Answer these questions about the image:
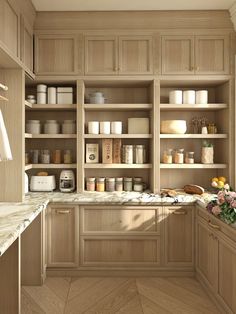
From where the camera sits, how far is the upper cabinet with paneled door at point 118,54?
3807 mm

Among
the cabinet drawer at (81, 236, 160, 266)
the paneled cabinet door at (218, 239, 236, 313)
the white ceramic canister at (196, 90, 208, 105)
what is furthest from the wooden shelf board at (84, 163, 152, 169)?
the paneled cabinet door at (218, 239, 236, 313)

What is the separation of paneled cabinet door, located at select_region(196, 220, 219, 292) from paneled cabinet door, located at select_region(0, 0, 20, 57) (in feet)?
7.50

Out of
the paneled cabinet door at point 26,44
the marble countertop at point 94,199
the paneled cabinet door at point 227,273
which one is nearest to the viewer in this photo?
the paneled cabinet door at point 227,273

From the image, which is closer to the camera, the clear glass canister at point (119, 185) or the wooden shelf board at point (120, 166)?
the wooden shelf board at point (120, 166)

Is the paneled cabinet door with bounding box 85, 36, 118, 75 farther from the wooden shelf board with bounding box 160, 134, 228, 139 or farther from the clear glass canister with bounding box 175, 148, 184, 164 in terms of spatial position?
the clear glass canister with bounding box 175, 148, 184, 164

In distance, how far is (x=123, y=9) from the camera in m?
3.76

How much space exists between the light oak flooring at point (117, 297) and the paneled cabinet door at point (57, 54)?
2142 millimetres

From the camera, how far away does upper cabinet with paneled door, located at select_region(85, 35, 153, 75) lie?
3.81 m

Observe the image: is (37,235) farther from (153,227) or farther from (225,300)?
(225,300)

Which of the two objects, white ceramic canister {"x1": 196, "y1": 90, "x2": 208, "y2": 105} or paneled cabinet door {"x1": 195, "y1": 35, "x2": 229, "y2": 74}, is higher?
paneled cabinet door {"x1": 195, "y1": 35, "x2": 229, "y2": 74}

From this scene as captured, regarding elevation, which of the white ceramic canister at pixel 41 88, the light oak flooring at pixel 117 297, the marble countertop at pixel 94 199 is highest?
the white ceramic canister at pixel 41 88

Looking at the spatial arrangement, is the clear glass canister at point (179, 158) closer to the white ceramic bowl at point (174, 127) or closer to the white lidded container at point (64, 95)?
the white ceramic bowl at point (174, 127)

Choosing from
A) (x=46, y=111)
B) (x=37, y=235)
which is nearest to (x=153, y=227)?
(x=37, y=235)

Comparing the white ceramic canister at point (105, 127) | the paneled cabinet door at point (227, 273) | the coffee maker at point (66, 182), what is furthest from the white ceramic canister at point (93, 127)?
the paneled cabinet door at point (227, 273)
